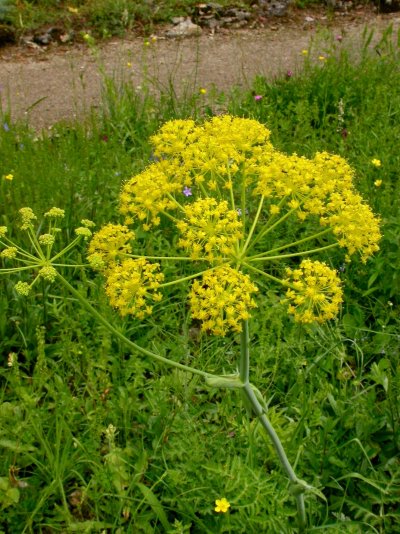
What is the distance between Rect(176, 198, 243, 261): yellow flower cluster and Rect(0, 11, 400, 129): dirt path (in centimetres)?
400

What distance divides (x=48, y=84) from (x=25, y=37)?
4.09 feet

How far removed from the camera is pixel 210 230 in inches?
70.0

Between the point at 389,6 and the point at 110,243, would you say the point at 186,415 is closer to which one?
the point at 110,243

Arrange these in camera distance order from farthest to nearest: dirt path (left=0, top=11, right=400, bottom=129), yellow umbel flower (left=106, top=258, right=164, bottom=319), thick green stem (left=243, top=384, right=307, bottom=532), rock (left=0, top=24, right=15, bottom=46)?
1. rock (left=0, top=24, right=15, bottom=46)
2. dirt path (left=0, top=11, right=400, bottom=129)
3. thick green stem (left=243, top=384, right=307, bottom=532)
4. yellow umbel flower (left=106, top=258, right=164, bottom=319)

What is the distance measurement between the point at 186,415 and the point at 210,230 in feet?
3.20

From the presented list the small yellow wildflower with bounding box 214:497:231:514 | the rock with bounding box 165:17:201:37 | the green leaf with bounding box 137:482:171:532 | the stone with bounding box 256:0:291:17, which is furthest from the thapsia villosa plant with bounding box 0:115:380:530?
the stone with bounding box 256:0:291:17

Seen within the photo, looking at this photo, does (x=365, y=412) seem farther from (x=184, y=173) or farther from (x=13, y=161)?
(x=13, y=161)

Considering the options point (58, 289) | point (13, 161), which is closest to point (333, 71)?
point (13, 161)

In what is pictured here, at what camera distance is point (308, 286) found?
1.77 meters

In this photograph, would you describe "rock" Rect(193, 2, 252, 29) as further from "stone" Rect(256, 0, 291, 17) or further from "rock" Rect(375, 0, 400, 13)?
"rock" Rect(375, 0, 400, 13)

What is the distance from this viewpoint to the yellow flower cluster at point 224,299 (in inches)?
65.7

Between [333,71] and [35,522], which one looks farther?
[333,71]

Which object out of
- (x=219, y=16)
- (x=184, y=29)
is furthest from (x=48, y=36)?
(x=219, y=16)

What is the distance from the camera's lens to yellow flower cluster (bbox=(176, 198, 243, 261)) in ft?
5.72
